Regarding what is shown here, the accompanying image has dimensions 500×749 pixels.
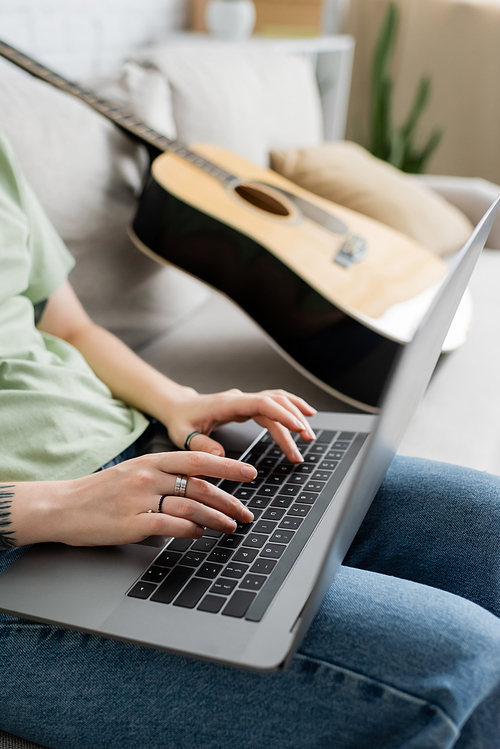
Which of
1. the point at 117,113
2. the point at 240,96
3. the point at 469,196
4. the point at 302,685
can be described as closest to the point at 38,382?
the point at 302,685

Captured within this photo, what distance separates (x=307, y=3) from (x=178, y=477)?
3020 mm

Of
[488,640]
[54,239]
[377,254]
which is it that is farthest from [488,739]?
[377,254]

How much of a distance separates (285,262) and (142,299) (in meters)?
0.30

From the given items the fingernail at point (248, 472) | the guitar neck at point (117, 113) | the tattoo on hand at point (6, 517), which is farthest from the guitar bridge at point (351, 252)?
the tattoo on hand at point (6, 517)

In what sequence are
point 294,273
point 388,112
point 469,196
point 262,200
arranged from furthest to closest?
1. point 388,112
2. point 469,196
3. point 262,200
4. point 294,273

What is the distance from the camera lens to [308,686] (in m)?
0.49

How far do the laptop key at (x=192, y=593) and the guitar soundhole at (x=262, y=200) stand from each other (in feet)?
2.99

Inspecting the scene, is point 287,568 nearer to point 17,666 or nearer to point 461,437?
point 17,666

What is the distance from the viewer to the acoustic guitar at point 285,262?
3.35ft

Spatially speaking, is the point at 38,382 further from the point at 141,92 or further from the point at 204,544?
Result: the point at 141,92

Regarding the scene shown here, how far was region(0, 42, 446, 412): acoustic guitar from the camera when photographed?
1021 millimetres

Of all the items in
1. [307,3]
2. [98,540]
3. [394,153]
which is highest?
[307,3]

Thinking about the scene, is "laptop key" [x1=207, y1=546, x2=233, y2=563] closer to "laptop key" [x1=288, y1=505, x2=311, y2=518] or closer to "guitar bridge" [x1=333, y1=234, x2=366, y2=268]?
"laptop key" [x1=288, y1=505, x2=311, y2=518]

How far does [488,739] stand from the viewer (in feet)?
1.63
